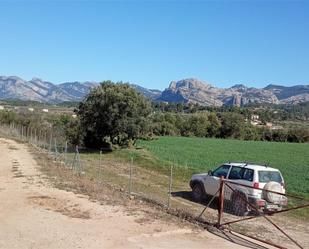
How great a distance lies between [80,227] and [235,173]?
7896mm

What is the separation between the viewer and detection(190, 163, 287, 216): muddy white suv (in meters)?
17.2

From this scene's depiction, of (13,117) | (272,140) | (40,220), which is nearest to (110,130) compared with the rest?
(40,220)

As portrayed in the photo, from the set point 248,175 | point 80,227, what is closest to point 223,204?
point 248,175

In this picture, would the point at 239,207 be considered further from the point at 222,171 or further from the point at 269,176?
the point at 222,171

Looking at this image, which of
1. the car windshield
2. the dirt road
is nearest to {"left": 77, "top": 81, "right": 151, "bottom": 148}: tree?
the dirt road

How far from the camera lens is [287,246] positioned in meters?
12.3

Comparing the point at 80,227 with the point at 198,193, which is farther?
the point at 198,193

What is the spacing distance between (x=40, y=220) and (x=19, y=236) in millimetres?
1814

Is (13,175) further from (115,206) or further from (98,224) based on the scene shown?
(98,224)

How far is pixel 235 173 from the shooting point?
1881 centimetres

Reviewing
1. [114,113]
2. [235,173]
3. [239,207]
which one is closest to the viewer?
[239,207]

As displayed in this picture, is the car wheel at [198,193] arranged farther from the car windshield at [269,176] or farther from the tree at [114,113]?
the tree at [114,113]

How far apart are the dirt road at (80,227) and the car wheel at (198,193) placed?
5551mm

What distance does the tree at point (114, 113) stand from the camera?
145ft
